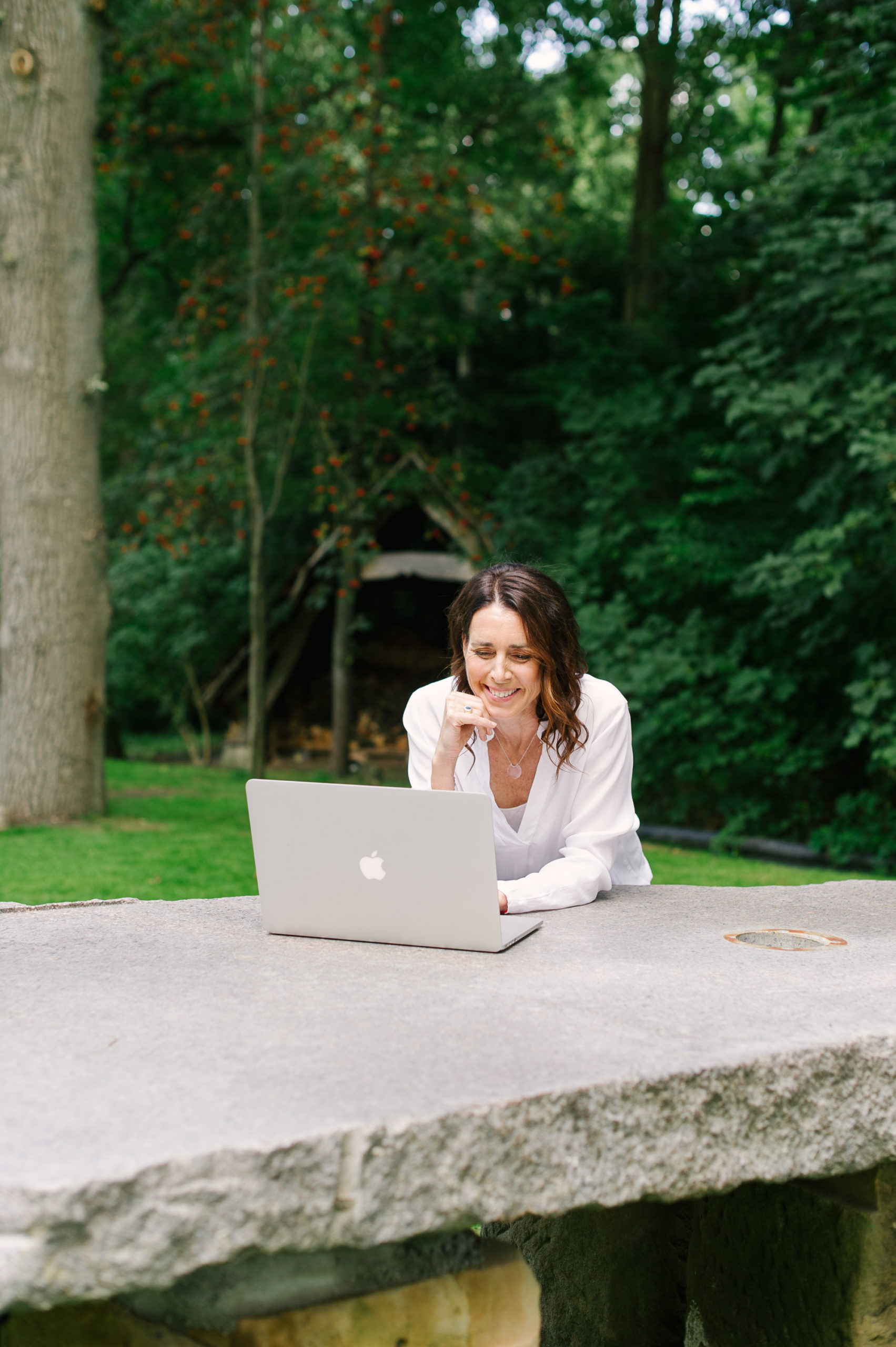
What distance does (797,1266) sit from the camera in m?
2.04

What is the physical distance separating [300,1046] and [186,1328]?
39cm

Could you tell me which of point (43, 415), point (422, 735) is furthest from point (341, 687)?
point (422, 735)

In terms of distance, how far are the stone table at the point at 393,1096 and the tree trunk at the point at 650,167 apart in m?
9.46

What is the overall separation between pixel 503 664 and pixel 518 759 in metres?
0.31

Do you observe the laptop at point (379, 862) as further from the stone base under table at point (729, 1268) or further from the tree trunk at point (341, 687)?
the tree trunk at point (341, 687)

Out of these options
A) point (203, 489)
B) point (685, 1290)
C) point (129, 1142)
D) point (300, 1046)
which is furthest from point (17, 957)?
point (203, 489)

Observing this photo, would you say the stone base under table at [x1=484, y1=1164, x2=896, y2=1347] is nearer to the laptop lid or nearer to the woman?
the laptop lid

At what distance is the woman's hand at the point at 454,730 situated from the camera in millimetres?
2662

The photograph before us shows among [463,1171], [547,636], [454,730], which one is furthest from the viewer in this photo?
[547,636]

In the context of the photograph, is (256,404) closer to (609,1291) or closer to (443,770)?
(443,770)

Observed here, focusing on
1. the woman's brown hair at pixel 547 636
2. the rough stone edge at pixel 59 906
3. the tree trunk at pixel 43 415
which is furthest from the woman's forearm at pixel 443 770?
the tree trunk at pixel 43 415

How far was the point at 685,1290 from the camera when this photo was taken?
2346 mm

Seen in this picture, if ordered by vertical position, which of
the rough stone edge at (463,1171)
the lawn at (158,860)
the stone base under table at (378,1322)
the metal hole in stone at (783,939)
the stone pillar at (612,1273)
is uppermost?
the metal hole in stone at (783,939)

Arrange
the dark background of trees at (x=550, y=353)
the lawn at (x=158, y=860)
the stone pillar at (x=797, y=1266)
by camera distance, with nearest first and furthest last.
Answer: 1. the stone pillar at (x=797, y=1266)
2. the lawn at (x=158, y=860)
3. the dark background of trees at (x=550, y=353)
